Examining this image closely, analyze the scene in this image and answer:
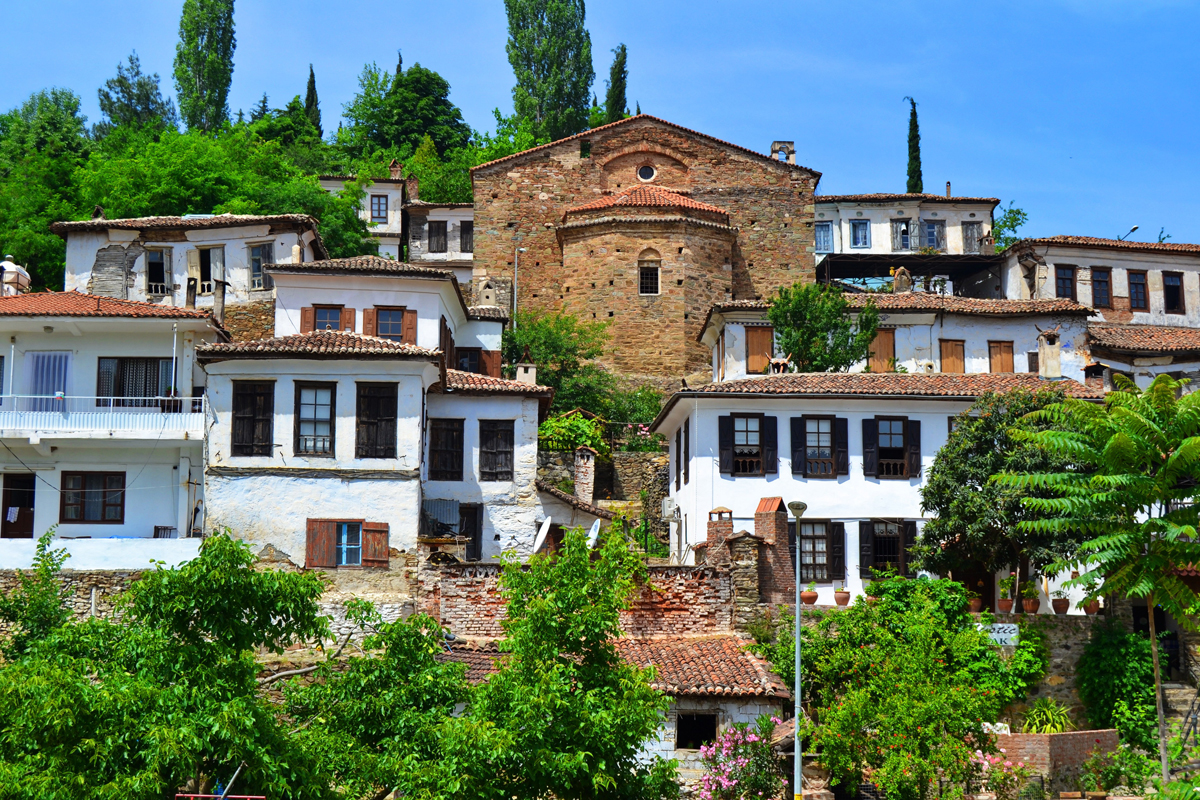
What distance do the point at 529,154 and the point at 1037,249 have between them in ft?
73.7

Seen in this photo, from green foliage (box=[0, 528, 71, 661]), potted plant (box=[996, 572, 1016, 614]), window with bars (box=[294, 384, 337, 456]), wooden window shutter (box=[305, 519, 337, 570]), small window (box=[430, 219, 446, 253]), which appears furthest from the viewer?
small window (box=[430, 219, 446, 253])

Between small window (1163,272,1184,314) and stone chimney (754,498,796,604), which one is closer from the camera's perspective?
stone chimney (754,498,796,604)

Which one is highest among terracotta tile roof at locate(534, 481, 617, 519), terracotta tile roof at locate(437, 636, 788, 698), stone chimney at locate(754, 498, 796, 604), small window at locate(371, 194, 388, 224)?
small window at locate(371, 194, 388, 224)

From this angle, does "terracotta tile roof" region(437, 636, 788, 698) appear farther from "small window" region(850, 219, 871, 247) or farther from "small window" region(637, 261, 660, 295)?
"small window" region(850, 219, 871, 247)

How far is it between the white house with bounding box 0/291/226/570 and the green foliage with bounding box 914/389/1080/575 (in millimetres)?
18141

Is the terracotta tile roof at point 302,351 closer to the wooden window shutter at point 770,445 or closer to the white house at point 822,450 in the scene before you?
the white house at point 822,450

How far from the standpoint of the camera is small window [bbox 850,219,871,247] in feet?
197

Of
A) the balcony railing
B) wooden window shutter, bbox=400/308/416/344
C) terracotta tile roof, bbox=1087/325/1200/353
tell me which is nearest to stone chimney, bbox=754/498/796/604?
wooden window shutter, bbox=400/308/416/344

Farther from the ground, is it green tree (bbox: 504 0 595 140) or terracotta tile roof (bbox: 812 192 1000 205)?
green tree (bbox: 504 0 595 140)

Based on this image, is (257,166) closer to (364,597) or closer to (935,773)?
(364,597)

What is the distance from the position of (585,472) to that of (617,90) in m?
50.1

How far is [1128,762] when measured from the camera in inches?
947

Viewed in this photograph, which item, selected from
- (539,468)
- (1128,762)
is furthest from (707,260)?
(1128,762)

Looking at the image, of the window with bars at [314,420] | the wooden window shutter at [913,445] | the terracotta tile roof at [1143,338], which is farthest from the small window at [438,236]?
the wooden window shutter at [913,445]
